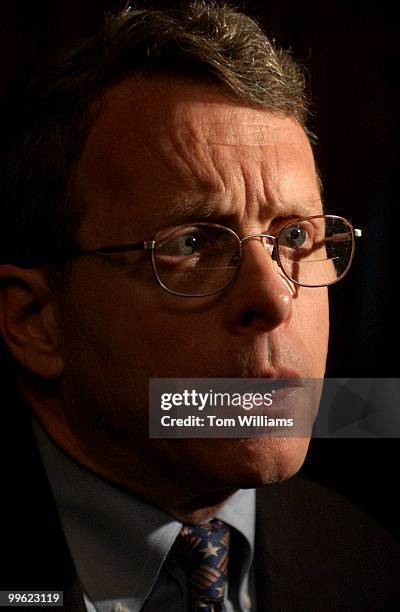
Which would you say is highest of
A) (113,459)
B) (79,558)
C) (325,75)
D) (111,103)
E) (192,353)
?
(325,75)

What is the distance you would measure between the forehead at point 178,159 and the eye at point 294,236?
3 centimetres

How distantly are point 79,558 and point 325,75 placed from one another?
0.91 m

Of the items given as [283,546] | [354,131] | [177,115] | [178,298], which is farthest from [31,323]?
[354,131]

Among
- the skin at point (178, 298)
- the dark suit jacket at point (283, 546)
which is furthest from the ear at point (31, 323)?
the dark suit jacket at point (283, 546)

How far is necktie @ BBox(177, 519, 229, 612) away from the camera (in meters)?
0.98

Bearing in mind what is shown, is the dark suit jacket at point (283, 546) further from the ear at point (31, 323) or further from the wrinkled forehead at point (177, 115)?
the wrinkled forehead at point (177, 115)

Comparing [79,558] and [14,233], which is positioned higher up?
[14,233]

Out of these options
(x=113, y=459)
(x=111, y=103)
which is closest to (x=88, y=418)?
(x=113, y=459)

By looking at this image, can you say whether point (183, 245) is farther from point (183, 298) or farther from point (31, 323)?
point (31, 323)

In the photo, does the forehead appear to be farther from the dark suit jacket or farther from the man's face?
the dark suit jacket

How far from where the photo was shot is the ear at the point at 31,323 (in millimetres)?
1036

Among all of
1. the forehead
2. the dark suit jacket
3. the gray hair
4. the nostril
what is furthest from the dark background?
the nostril

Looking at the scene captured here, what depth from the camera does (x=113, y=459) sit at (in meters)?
1.03

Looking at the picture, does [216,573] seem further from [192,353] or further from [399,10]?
[399,10]
